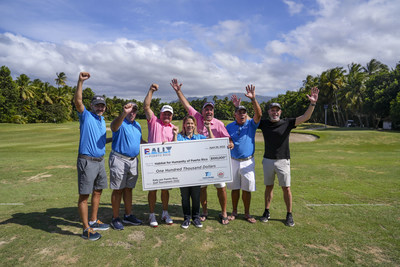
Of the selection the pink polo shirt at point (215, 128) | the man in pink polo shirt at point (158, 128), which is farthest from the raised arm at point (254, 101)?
the man in pink polo shirt at point (158, 128)

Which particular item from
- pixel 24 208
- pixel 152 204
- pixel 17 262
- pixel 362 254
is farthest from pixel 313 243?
pixel 24 208

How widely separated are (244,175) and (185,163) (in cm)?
134

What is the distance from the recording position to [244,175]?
523 centimetres

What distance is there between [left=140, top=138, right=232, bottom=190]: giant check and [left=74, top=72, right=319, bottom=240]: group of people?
224 mm

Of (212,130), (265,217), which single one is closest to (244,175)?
(265,217)

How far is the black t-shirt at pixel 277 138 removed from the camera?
527cm

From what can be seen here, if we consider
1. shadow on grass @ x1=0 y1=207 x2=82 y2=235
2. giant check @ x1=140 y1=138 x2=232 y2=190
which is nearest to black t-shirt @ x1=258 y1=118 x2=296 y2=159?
giant check @ x1=140 y1=138 x2=232 y2=190

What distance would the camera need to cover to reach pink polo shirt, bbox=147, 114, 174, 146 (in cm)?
504

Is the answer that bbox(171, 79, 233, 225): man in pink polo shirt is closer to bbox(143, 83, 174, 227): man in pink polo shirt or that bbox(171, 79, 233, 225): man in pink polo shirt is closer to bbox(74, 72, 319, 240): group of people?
bbox(74, 72, 319, 240): group of people

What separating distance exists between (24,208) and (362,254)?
732cm

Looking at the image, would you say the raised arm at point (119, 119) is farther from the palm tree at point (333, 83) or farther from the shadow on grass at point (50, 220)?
the palm tree at point (333, 83)

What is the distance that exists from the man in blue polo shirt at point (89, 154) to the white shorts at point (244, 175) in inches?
108

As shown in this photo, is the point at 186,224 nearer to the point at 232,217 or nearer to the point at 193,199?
the point at 193,199

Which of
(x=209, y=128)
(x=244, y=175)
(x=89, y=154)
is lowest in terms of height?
(x=244, y=175)
